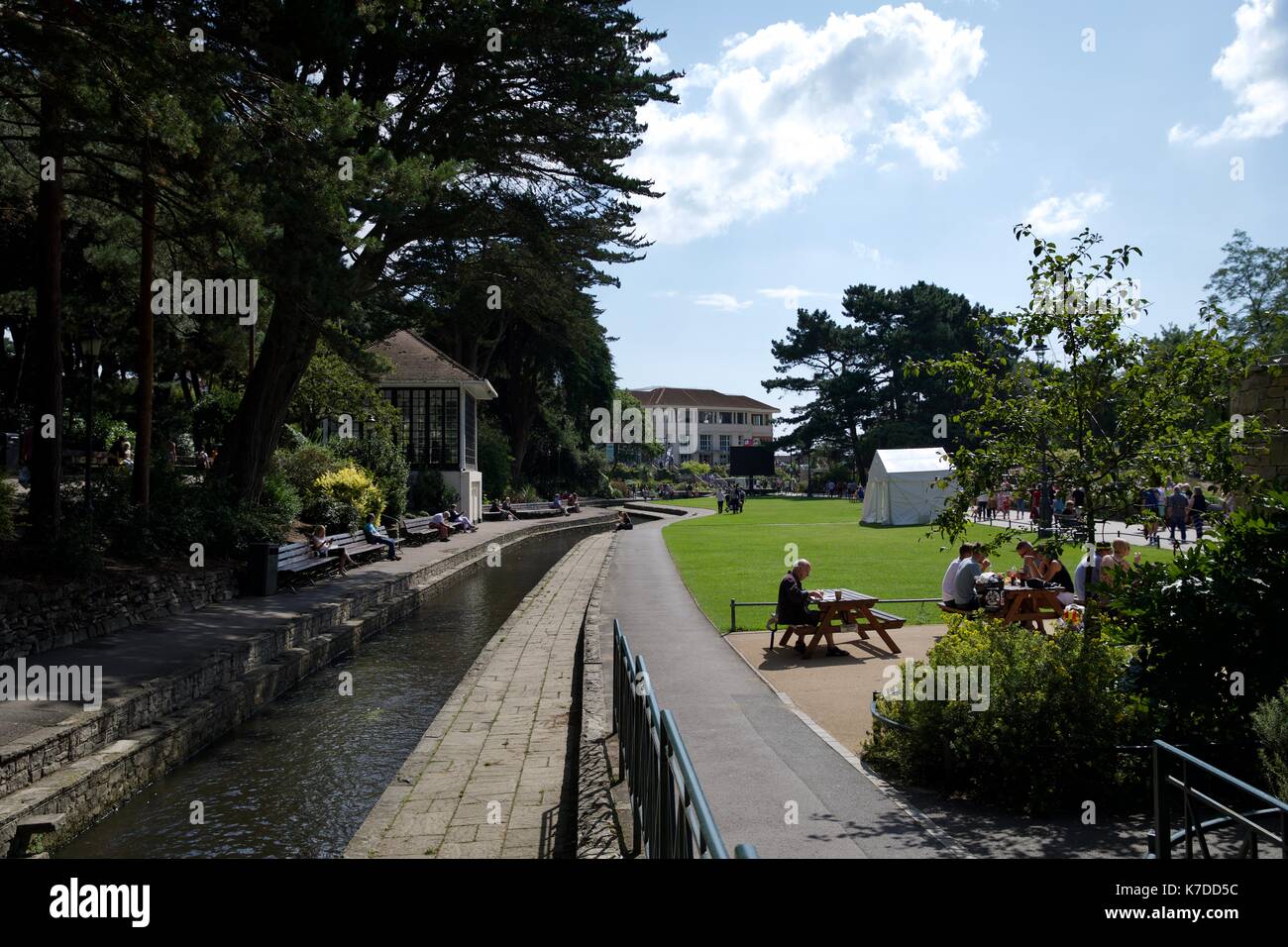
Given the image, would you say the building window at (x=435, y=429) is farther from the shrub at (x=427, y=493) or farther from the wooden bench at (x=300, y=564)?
the wooden bench at (x=300, y=564)

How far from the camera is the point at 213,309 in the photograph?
58.2ft

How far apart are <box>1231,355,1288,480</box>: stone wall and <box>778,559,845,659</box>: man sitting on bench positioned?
5.38m

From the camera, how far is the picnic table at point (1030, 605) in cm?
1198

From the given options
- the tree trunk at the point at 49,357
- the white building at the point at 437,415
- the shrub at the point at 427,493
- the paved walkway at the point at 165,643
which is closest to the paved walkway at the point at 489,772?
the paved walkway at the point at 165,643

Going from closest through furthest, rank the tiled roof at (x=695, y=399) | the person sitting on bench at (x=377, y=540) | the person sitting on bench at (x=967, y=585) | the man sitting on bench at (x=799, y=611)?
the man sitting on bench at (x=799, y=611), the person sitting on bench at (x=967, y=585), the person sitting on bench at (x=377, y=540), the tiled roof at (x=695, y=399)

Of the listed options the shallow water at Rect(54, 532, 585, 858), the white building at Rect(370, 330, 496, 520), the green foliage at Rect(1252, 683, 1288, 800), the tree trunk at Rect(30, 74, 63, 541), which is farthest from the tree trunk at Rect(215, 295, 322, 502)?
the white building at Rect(370, 330, 496, 520)

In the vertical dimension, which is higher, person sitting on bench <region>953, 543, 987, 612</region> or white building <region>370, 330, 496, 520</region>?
white building <region>370, 330, 496, 520</region>

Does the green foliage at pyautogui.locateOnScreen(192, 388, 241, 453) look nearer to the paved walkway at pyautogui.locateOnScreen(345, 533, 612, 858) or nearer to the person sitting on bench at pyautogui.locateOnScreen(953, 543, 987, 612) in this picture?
the paved walkway at pyautogui.locateOnScreen(345, 533, 612, 858)

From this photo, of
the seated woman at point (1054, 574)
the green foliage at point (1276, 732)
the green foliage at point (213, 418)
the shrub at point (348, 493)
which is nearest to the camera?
the green foliage at point (1276, 732)

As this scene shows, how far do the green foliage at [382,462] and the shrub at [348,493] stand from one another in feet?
8.54

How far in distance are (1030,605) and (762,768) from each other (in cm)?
690

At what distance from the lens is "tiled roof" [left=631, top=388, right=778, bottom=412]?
411 ft

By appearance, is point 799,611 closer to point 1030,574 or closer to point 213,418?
point 1030,574
